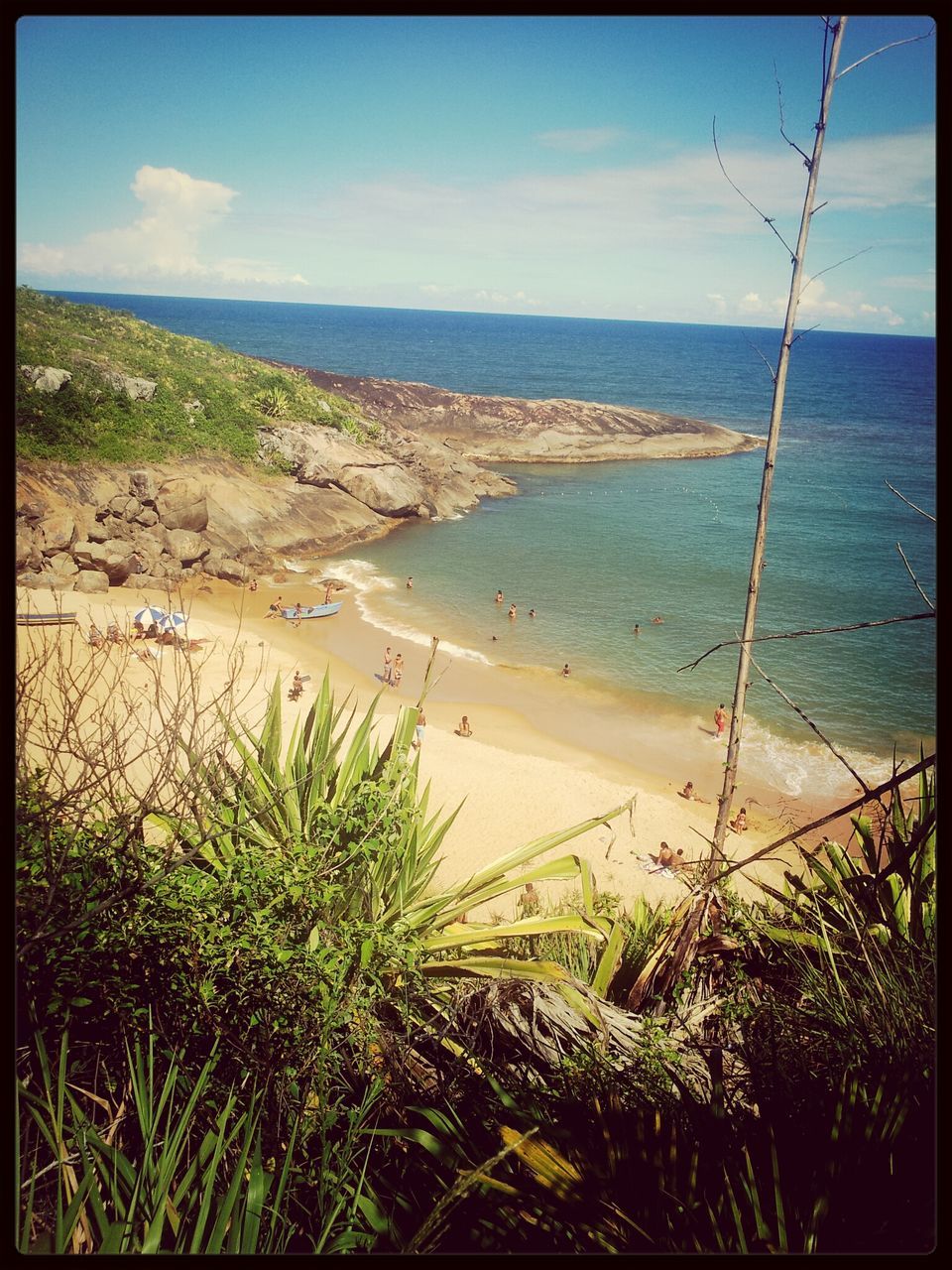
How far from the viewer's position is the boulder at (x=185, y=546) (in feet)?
69.1

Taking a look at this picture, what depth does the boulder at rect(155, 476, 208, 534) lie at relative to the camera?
21.7 metres

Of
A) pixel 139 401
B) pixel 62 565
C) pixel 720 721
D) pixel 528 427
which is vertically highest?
pixel 528 427

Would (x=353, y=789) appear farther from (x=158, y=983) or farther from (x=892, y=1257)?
(x=892, y=1257)

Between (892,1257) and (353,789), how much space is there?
293 centimetres

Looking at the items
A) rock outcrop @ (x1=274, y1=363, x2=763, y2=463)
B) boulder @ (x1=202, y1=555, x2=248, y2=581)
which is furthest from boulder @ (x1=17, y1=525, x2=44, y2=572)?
rock outcrop @ (x1=274, y1=363, x2=763, y2=463)

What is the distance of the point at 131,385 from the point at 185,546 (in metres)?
8.96

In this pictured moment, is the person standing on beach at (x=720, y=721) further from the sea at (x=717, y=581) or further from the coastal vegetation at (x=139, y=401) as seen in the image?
the coastal vegetation at (x=139, y=401)

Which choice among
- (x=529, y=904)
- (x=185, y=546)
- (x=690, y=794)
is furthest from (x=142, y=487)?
(x=529, y=904)

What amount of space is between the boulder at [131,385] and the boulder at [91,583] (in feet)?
32.0

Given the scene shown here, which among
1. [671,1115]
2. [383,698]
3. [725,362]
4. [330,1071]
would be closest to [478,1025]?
[330,1071]

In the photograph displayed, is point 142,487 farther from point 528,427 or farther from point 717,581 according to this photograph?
point 528,427

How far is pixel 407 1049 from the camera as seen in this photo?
9.49ft

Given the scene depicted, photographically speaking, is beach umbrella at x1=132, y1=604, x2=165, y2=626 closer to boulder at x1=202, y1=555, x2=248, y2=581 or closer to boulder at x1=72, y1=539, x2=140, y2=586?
boulder at x1=72, y1=539, x2=140, y2=586

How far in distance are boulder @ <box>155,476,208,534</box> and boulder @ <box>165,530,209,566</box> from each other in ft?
1.01
